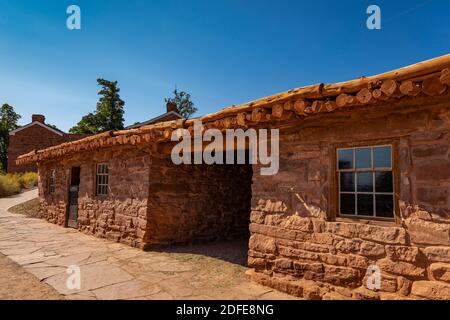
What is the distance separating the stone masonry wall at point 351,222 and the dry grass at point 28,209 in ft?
38.7

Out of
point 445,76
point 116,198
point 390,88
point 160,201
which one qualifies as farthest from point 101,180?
point 445,76

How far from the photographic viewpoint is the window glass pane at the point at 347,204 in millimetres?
3885

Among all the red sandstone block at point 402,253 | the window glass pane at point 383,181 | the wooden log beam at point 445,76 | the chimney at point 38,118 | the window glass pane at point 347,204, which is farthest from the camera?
the chimney at point 38,118

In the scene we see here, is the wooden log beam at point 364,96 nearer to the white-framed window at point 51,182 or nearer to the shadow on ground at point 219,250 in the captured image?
the shadow on ground at point 219,250

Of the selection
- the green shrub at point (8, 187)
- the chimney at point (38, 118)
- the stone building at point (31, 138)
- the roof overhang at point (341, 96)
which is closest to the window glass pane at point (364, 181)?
the roof overhang at point (341, 96)

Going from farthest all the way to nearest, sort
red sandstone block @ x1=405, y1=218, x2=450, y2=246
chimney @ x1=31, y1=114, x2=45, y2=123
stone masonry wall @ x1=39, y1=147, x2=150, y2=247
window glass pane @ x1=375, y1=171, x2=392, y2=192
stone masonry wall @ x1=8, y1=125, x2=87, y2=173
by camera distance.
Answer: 1. chimney @ x1=31, y1=114, x2=45, y2=123
2. stone masonry wall @ x1=8, y1=125, x2=87, y2=173
3. stone masonry wall @ x1=39, y1=147, x2=150, y2=247
4. window glass pane @ x1=375, y1=171, x2=392, y2=192
5. red sandstone block @ x1=405, y1=218, x2=450, y2=246

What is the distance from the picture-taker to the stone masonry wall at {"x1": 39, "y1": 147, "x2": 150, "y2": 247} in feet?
22.7

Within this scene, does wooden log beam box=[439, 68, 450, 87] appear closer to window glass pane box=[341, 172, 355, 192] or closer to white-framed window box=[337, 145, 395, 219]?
white-framed window box=[337, 145, 395, 219]

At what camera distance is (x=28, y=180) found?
73.0ft

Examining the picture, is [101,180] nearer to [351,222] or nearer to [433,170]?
[351,222]

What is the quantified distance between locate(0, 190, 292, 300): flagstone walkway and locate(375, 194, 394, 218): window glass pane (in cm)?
163

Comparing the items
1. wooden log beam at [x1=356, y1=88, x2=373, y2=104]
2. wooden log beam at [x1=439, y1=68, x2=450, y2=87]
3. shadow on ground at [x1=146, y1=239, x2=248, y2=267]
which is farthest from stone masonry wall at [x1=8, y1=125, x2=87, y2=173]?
wooden log beam at [x1=439, y1=68, x2=450, y2=87]

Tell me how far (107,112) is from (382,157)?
31527 mm
